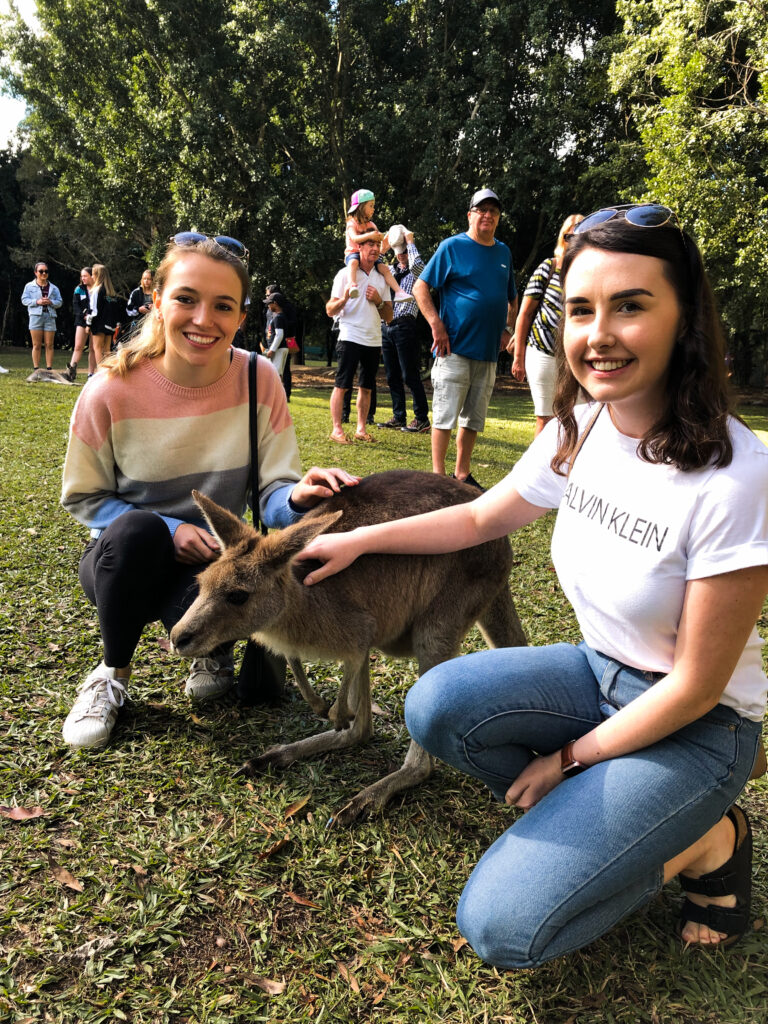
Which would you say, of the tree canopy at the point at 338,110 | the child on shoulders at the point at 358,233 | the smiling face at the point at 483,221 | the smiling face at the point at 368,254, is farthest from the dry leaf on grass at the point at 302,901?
the tree canopy at the point at 338,110

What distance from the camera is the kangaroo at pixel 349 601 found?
2.18 meters

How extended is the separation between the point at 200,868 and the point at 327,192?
19.2 meters

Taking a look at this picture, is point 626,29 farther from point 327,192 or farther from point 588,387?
point 588,387

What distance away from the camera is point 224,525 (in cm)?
229

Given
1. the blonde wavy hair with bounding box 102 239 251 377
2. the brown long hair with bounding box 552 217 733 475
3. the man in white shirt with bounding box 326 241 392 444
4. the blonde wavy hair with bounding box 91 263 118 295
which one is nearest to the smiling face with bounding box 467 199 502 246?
the man in white shirt with bounding box 326 241 392 444

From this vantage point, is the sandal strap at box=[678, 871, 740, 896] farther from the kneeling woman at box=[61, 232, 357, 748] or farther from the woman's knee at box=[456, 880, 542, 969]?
the kneeling woman at box=[61, 232, 357, 748]

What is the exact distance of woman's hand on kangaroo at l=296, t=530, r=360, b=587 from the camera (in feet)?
7.09

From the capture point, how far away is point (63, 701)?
103 inches

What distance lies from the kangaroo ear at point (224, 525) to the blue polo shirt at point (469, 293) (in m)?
3.60

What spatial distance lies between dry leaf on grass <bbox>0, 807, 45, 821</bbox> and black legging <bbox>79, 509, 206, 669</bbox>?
0.54 metres

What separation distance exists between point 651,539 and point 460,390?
13.6ft

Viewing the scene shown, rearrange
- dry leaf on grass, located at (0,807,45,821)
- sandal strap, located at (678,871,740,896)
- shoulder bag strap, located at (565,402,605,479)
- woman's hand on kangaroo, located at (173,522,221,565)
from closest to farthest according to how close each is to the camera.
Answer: sandal strap, located at (678,871,740,896)
shoulder bag strap, located at (565,402,605,479)
dry leaf on grass, located at (0,807,45,821)
woman's hand on kangaroo, located at (173,522,221,565)

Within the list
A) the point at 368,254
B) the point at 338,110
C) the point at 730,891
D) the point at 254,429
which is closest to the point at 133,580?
the point at 254,429

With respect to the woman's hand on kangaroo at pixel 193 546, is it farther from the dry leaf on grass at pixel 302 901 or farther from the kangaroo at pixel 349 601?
the dry leaf on grass at pixel 302 901
